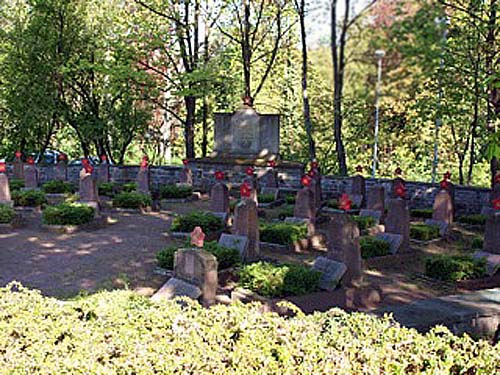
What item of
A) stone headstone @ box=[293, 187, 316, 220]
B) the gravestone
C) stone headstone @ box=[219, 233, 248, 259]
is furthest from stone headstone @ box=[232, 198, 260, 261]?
stone headstone @ box=[293, 187, 316, 220]

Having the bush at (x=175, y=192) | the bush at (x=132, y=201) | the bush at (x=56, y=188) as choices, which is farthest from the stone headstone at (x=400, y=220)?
the bush at (x=56, y=188)

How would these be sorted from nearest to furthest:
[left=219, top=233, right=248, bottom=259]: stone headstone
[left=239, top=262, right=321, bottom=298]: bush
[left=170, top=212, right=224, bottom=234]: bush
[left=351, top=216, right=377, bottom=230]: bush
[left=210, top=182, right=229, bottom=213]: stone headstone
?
[left=239, top=262, right=321, bottom=298]: bush → [left=219, top=233, right=248, bottom=259]: stone headstone → [left=170, top=212, right=224, bottom=234]: bush → [left=351, top=216, right=377, bottom=230]: bush → [left=210, top=182, right=229, bottom=213]: stone headstone

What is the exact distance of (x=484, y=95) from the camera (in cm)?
1756

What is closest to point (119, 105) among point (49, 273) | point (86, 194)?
point (86, 194)

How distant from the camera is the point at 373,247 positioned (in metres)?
10.8

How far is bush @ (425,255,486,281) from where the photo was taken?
9.52m

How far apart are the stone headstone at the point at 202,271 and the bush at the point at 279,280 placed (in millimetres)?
660

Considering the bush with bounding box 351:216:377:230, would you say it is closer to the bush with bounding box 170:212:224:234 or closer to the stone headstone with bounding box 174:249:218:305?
the bush with bounding box 170:212:224:234

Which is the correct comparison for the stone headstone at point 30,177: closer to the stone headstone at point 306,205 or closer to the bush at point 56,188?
the bush at point 56,188

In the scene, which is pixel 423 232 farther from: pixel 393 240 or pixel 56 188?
pixel 56 188

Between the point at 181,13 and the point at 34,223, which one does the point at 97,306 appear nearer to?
the point at 34,223

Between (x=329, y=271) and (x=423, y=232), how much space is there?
473cm

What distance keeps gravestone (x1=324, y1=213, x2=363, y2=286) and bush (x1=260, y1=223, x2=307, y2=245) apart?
269 cm

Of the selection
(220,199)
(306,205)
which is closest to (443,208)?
(306,205)
